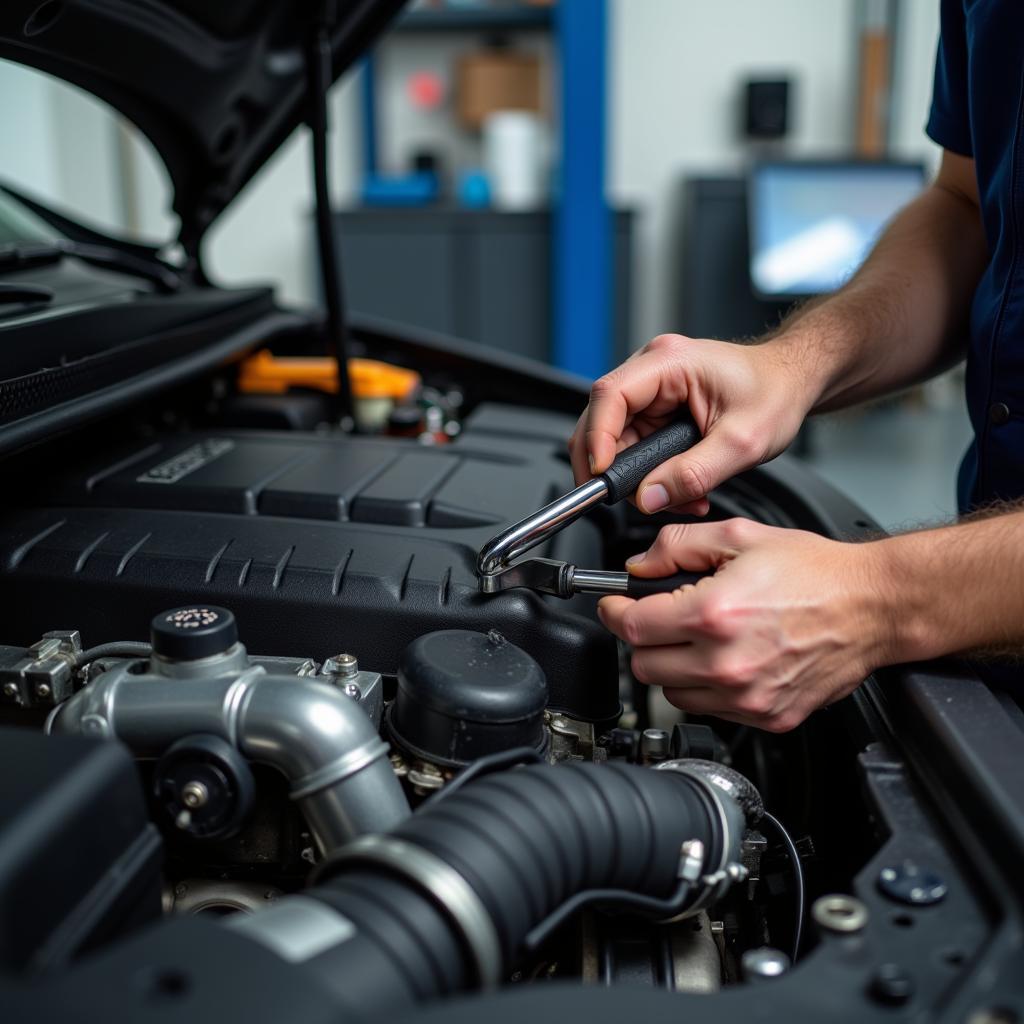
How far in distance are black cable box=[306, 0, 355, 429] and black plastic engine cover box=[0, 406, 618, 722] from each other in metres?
0.30

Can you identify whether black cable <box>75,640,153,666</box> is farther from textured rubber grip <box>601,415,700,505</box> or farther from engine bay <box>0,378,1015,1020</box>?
textured rubber grip <box>601,415,700,505</box>

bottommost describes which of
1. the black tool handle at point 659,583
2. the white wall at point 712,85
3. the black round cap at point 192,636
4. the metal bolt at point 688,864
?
the metal bolt at point 688,864

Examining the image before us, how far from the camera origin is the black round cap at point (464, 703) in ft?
1.96

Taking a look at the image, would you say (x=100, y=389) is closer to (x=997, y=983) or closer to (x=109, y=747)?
(x=109, y=747)

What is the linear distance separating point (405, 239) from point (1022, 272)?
312cm

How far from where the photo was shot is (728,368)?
2.80 ft

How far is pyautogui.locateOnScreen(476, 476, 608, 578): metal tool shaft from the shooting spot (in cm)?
71

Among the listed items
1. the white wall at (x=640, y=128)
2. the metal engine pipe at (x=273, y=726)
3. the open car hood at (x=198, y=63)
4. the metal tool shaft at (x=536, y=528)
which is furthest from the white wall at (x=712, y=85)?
the metal engine pipe at (x=273, y=726)

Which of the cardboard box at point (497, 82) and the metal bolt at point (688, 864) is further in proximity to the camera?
the cardboard box at point (497, 82)

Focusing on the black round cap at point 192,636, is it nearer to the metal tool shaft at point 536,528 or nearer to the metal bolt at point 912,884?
the metal tool shaft at point 536,528

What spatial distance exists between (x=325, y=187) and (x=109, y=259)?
27 cm

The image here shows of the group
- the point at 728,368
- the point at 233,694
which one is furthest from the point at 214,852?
the point at 728,368

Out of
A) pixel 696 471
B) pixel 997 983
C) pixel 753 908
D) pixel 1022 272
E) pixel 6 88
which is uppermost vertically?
pixel 6 88

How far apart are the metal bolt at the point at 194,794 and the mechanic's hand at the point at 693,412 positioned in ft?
1.22
